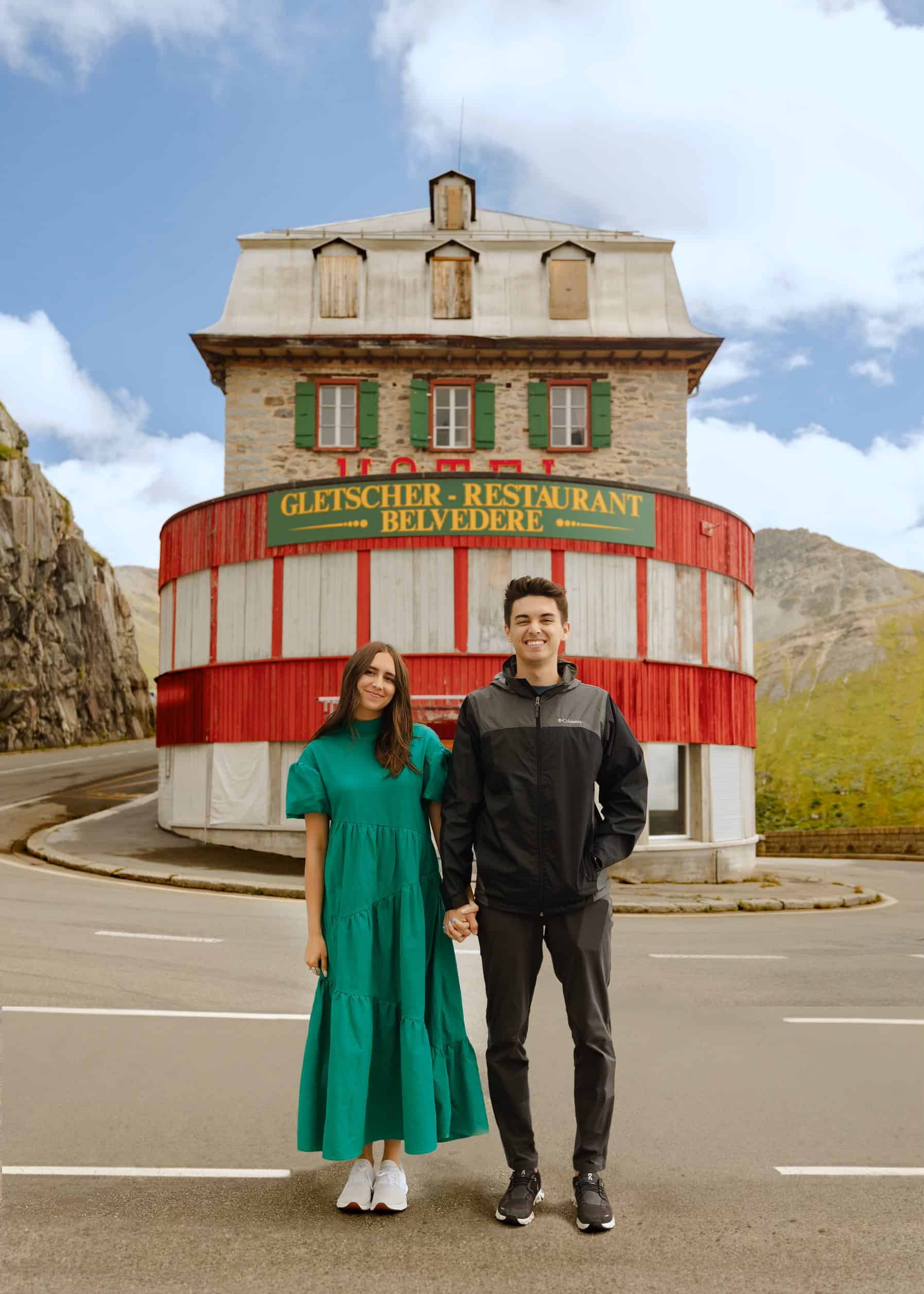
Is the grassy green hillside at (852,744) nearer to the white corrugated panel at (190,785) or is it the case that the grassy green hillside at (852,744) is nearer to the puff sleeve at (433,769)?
the white corrugated panel at (190,785)

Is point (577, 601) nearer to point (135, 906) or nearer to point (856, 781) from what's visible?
point (135, 906)

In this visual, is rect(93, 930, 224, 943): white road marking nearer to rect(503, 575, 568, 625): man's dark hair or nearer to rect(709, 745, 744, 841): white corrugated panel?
rect(503, 575, 568, 625): man's dark hair

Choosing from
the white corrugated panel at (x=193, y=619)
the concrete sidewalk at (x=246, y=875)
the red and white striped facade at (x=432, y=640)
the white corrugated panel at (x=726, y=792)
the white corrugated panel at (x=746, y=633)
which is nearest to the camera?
the concrete sidewalk at (x=246, y=875)

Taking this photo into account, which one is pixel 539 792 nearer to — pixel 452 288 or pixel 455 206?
pixel 452 288

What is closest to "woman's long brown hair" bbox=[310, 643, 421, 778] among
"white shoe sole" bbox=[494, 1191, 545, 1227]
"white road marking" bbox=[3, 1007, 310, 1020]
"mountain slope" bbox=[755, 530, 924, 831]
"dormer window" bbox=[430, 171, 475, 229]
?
"white shoe sole" bbox=[494, 1191, 545, 1227]

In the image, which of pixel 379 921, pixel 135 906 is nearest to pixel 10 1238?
pixel 379 921

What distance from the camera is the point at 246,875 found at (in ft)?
49.5

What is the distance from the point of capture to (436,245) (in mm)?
23234

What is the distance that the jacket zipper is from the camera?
3887 mm

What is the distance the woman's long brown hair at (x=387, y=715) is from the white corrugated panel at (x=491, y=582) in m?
13.4

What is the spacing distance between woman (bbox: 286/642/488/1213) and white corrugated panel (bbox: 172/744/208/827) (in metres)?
15.3

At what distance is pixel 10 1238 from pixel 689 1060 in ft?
12.0

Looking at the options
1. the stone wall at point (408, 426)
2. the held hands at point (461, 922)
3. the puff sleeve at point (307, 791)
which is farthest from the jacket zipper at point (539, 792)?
the stone wall at point (408, 426)

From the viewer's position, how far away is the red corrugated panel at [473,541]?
17609mm
